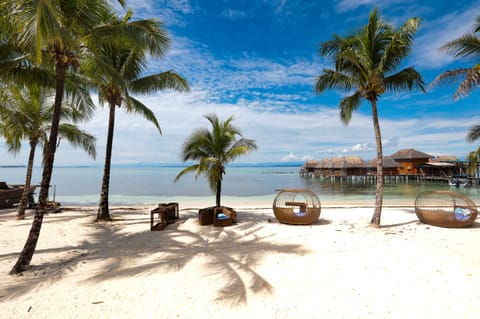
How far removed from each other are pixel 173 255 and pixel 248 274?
2.02m

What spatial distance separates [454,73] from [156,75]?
10607mm

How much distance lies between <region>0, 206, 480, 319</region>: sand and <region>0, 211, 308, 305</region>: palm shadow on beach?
24mm

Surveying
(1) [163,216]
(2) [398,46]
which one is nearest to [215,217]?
(1) [163,216]

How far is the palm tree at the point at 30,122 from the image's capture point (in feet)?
30.3

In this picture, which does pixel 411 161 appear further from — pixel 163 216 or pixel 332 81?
pixel 163 216

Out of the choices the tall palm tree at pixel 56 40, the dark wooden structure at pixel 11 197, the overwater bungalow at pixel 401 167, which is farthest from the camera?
the overwater bungalow at pixel 401 167

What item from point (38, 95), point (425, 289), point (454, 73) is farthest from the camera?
point (38, 95)

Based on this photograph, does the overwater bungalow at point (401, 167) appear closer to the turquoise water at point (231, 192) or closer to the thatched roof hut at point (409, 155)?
the thatched roof hut at point (409, 155)

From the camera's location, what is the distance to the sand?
317 cm

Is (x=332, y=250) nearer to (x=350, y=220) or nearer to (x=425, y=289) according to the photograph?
(x=425, y=289)

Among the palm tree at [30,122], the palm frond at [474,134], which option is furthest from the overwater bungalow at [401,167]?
the palm tree at [30,122]

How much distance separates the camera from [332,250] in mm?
5496

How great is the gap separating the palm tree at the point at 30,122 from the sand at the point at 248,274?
4.90 metres

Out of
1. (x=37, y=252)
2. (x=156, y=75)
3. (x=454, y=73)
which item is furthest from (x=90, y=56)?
(x=454, y=73)
